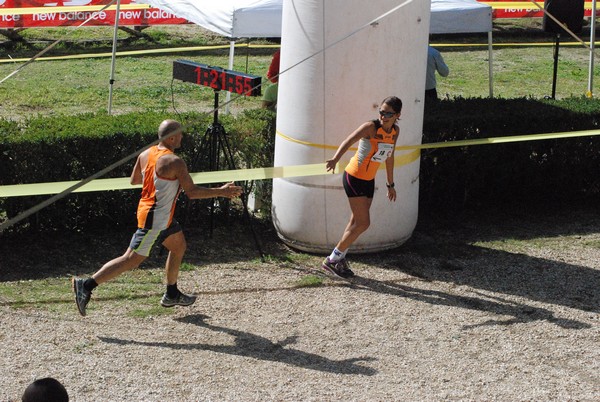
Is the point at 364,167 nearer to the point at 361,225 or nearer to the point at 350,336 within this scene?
the point at 361,225

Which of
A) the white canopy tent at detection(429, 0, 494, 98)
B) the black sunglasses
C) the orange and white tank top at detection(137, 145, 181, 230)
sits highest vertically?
the white canopy tent at detection(429, 0, 494, 98)

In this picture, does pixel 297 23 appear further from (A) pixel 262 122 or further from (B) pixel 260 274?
(B) pixel 260 274

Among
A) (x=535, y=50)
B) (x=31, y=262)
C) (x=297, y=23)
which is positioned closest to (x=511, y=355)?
(x=297, y=23)

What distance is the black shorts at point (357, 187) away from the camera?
820cm

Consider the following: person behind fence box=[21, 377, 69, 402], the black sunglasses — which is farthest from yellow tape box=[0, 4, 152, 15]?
person behind fence box=[21, 377, 69, 402]

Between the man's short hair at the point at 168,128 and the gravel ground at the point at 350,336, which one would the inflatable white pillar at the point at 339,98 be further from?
the man's short hair at the point at 168,128

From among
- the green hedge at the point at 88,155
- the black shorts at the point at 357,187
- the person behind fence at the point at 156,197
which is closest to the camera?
the person behind fence at the point at 156,197

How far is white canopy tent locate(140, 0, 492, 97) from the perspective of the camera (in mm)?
11633

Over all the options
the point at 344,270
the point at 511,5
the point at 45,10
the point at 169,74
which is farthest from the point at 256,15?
the point at 511,5

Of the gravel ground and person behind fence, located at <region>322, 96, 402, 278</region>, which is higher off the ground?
person behind fence, located at <region>322, 96, 402, 278</region>

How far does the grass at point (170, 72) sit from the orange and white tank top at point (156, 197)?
691cm

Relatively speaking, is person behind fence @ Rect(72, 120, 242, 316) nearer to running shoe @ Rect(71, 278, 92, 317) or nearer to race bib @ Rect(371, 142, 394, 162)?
running shoe @ Rect(71, 278, 92, 317)

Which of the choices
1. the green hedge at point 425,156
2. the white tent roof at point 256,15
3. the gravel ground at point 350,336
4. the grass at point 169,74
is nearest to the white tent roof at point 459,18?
the white tent roof at point 256,15

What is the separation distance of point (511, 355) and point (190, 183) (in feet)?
8.73
